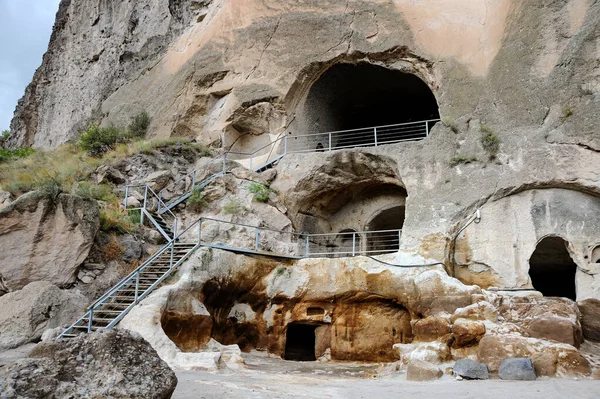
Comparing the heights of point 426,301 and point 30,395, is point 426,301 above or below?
above

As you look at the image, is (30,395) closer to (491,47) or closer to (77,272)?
(77,272)

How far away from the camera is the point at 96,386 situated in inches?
167

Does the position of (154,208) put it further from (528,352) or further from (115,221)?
(528,352)

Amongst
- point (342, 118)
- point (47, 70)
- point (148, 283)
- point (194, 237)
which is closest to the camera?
point (148, 283)

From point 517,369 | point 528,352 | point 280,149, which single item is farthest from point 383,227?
point 517,369

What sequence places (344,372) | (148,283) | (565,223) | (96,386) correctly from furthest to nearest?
(565,223), (148,283), (344,372), (96,386)

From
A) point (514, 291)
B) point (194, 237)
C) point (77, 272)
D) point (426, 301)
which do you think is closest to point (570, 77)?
point (514, 291)

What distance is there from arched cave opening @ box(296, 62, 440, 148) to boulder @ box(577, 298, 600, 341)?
26.5 ft

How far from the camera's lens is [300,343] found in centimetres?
1512

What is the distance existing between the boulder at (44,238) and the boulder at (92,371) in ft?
24.4

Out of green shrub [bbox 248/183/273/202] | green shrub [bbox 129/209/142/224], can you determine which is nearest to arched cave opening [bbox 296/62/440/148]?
green shrub [bbox 248/183/273/202]

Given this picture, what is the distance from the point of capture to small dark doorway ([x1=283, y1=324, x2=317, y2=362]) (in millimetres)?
14398

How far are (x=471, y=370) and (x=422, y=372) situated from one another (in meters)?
0.74

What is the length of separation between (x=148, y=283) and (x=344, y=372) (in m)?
4.27
